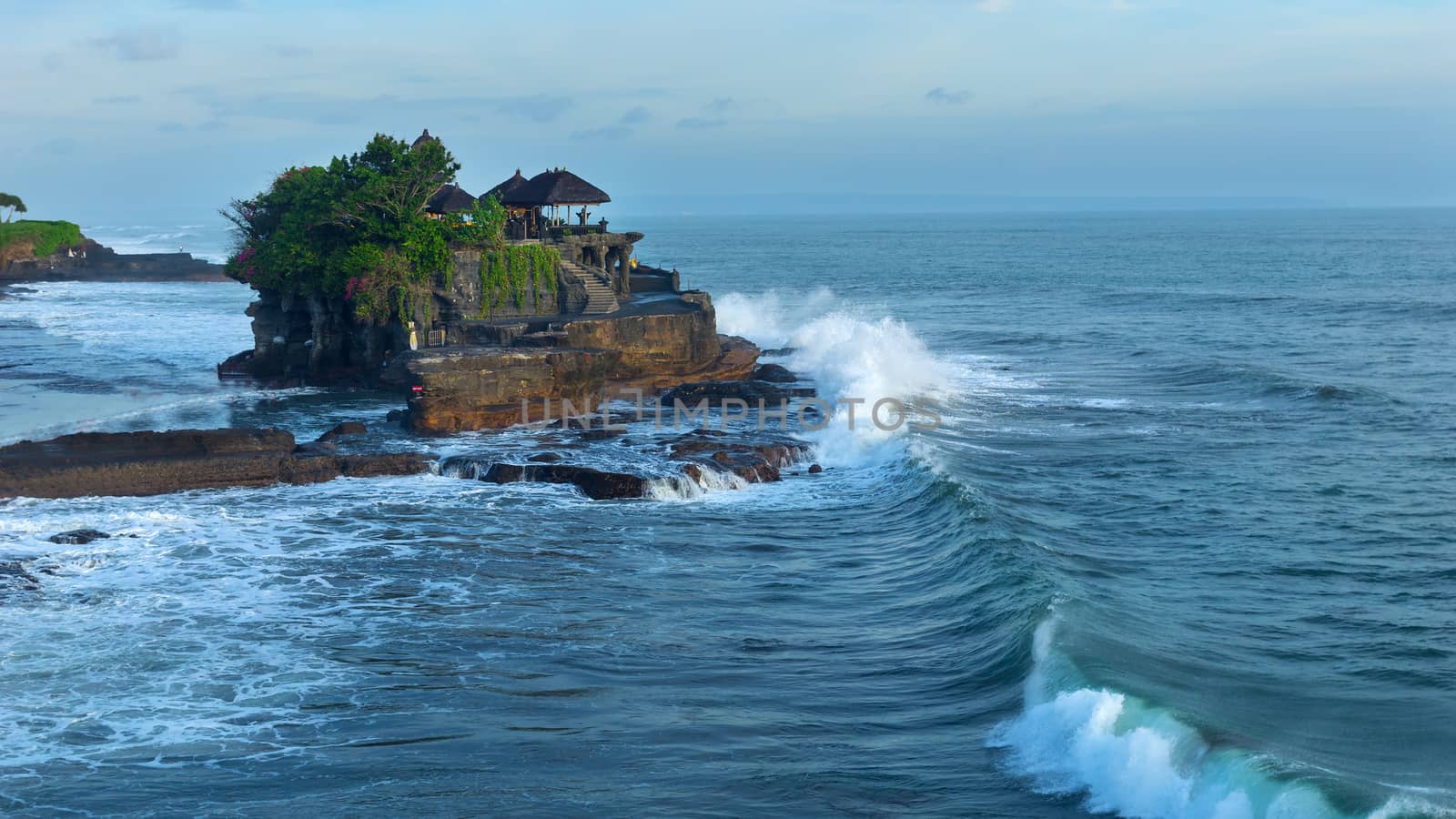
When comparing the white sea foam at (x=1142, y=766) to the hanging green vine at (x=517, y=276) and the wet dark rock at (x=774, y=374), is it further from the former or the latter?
the hanging green vine at (x=517, y=276)

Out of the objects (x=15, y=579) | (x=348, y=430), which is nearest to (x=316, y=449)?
(x=348, y=430)

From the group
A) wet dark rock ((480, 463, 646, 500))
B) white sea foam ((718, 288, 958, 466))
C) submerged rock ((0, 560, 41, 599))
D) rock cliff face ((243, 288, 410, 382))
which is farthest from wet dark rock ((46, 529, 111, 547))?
rock cliff face ((243, 288, 410, 382))

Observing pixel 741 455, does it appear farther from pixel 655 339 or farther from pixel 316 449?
pixel 655 339

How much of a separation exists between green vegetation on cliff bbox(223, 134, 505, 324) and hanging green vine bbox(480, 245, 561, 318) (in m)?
0.57

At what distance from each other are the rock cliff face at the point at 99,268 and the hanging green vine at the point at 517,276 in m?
48.4

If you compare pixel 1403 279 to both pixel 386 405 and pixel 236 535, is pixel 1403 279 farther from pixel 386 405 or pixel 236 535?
pixel 236 535

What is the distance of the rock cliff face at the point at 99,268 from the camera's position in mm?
73500

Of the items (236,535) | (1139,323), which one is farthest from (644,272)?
(236,535)

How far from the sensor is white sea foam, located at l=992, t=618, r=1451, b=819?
1053cm

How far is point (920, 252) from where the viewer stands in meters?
110

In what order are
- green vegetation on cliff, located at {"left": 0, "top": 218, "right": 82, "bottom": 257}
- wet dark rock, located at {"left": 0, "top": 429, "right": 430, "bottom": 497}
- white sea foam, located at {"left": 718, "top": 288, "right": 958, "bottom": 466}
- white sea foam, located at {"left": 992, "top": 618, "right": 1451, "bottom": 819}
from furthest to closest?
green vegetation on cliff, located at {"left": 0, "top": 218, "right": 82, "bottom": 257} → white sea foam, located at {"left": 718, "top": 288, "right": 958, "bottom": 466} → wet dark rock, located at {"left": 0, "top": 429, "right": 430, "bottom": 497} → white sea foam, located at {"left": 992, "top": 618, "right": 1451, "bottom": 819}

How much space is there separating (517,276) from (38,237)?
57432 millimetres

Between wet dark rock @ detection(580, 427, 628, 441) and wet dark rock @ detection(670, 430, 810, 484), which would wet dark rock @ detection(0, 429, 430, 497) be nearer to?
wet dark rock @ detection(580, 427, 628, 441)

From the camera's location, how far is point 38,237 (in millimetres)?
77000
